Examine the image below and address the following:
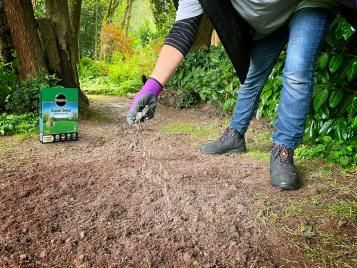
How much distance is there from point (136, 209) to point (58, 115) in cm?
161

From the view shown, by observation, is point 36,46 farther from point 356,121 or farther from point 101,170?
point 356,121

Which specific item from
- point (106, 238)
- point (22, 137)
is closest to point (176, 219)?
point (106, 238)

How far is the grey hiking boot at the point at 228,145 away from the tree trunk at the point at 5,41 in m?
2.54

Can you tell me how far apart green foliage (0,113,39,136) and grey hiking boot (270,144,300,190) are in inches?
85.7

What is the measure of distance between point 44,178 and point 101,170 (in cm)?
33

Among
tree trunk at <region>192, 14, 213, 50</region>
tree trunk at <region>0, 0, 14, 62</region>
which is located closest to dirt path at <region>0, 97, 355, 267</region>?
tree trunk at <region>0, 0, 14, 62</region>

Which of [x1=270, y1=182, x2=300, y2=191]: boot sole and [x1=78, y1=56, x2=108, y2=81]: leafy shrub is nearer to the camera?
[x1=270, y1=182, x2=300, y2=191]: boot sole

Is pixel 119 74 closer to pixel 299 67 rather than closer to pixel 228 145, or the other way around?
pixel 228 145

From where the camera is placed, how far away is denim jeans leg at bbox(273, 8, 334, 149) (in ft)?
6.18

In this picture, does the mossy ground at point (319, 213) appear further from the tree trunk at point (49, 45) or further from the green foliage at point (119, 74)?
the green foliage at point (119, 74)

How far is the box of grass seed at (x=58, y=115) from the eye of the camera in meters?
2.88

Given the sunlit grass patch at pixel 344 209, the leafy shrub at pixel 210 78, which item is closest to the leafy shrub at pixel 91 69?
the leafy shrub at pixel 210 78

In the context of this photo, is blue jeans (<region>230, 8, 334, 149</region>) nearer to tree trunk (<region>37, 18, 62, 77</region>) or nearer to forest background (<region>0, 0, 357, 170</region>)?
forest background (<region>0, 0, 357, 170</region>)

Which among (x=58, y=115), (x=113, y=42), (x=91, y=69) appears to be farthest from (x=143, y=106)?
(x=113, y=42)
